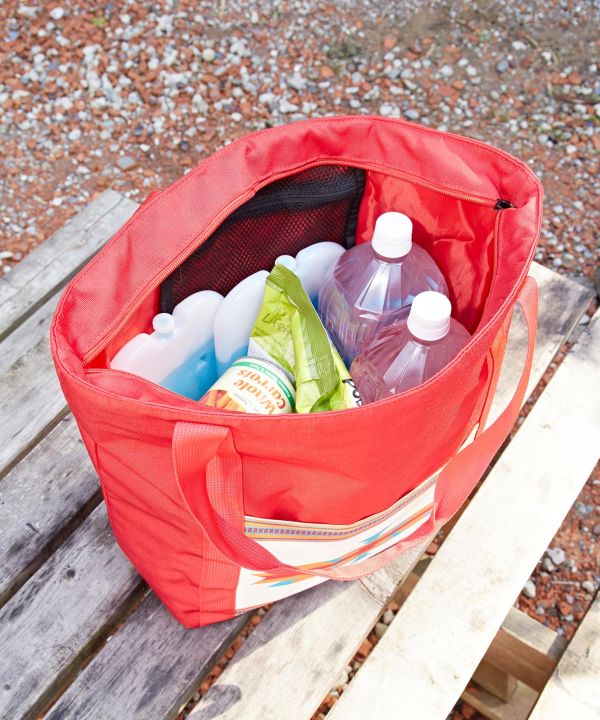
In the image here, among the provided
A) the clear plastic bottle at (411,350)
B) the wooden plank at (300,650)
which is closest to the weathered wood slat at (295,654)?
the wooden plank at (300,650)

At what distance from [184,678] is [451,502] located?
390mm

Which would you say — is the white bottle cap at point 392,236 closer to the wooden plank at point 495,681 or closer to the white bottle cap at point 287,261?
the white bottle cap at point 287,261

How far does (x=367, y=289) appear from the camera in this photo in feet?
3.08

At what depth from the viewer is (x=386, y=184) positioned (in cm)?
98

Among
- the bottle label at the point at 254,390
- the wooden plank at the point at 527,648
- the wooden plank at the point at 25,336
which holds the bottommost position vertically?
the wooden plank at the point at 527,648

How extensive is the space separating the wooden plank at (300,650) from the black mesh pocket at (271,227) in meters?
0.43

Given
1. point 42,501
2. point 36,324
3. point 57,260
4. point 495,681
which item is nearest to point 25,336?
point 36,324

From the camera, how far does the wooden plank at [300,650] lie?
2.98ft

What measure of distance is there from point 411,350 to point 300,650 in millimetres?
407

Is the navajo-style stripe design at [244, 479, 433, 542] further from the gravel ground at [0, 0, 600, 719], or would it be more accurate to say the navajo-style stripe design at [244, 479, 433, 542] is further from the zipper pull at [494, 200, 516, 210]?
the gravel ground at [0, 0, 600, 719]

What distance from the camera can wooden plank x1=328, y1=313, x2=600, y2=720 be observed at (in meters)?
0.93

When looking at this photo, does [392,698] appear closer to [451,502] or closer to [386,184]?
[451,502]

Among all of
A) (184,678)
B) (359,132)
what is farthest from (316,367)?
(184,678)

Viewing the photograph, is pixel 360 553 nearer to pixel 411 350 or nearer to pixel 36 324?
pixel 411 350
